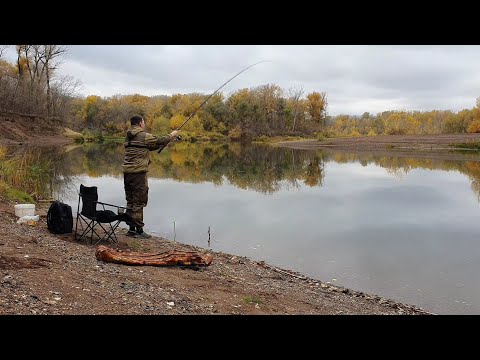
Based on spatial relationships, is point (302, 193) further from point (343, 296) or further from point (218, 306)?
point (218, 306)

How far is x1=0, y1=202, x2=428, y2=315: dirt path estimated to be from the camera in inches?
175

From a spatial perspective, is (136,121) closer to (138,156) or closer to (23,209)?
(138,156)

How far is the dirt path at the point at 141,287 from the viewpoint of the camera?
14.6 ft

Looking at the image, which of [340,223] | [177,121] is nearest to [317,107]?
[177,121]

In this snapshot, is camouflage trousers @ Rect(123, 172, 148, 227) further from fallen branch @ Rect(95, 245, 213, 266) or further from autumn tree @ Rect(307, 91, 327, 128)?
autumn tree @ Rect(307, 91, 327, 128)

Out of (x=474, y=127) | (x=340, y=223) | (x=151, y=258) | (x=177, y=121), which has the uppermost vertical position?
(x=177, y=121)

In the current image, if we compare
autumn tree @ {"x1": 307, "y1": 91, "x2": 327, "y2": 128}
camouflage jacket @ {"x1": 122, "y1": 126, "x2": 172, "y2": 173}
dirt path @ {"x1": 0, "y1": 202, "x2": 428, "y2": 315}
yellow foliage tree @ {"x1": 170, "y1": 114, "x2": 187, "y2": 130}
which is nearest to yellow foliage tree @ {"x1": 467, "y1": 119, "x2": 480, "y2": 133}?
autumn tree @ {"x1": 307, "y1": 91, "x2": 327, "y2": 128}

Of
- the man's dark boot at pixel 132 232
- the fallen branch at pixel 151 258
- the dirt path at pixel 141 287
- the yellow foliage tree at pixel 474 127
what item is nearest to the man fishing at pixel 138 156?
the man's dark boot at pixel 132 232

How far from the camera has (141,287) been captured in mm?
5395

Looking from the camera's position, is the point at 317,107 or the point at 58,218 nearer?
the point at 58,218

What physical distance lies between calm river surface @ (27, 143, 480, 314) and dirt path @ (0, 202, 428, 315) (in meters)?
1.05

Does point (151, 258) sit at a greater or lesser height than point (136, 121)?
lesser

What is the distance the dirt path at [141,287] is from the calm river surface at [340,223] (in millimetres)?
1053

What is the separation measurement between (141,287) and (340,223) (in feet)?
26.7
